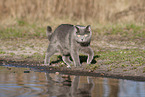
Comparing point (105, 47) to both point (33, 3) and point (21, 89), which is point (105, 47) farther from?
point (33, 3)

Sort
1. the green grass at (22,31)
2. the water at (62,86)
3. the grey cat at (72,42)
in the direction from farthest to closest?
the green grass at (22,31)
the grey cat at (72,42)
the water at (62,86)

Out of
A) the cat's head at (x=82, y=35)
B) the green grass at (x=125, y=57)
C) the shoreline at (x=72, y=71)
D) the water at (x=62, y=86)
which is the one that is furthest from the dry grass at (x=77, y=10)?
the water at (x=62, y=86)

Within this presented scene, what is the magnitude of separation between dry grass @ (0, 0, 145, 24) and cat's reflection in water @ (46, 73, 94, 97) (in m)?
13.0

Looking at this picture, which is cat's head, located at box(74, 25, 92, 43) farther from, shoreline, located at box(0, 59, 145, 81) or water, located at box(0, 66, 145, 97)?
water, located at box(0, 66, 145, 97)

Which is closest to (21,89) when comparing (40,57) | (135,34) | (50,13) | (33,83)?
(33,83)

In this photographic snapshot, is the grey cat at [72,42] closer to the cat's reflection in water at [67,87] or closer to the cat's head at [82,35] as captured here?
the cat's head at [82,35]

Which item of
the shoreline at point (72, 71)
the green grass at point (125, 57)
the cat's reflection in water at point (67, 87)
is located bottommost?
the cat's reflection in water at point (67, 87)

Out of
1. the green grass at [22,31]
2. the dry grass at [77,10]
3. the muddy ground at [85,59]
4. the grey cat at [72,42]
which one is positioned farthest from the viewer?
the dry grass at [77,10]

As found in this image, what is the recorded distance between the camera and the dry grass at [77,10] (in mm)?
21578

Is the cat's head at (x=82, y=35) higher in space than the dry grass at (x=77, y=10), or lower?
lower

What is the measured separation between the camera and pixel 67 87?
7445mm

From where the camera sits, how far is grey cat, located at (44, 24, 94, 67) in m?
9.73

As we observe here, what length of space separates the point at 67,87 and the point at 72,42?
2803mm

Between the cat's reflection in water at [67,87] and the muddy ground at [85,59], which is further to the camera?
the muddy ground at [85,59]
